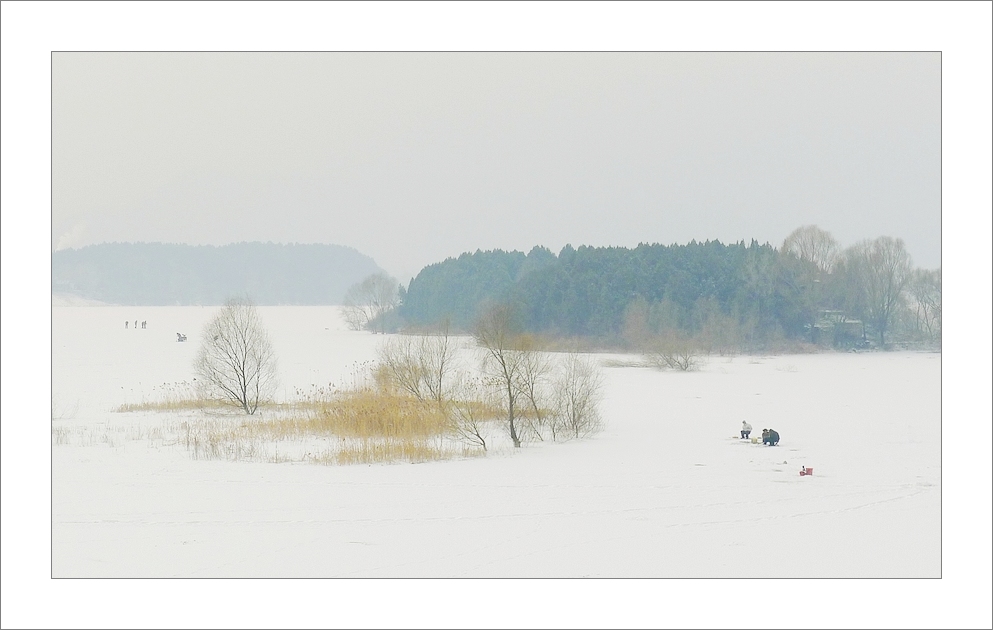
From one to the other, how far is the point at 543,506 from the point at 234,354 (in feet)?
32.8

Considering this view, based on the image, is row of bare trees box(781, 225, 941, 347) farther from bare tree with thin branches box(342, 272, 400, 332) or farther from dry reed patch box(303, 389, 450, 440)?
dry reed patch box(303, 389, 450, 440)

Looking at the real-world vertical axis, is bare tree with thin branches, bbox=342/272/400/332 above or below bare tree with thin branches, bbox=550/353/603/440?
above

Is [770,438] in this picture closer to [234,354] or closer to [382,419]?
[382,419]

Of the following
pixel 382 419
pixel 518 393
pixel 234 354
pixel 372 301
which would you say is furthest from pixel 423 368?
pixel 372 301

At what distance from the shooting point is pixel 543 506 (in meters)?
9.59

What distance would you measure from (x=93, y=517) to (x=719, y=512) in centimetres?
650

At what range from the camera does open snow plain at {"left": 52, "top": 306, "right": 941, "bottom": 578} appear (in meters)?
7.95

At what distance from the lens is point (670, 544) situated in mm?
8312

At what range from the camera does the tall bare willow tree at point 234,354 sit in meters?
17.7

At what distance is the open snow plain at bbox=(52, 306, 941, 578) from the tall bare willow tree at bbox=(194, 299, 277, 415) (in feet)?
5.06

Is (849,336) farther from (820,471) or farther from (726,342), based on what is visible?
(820,471)

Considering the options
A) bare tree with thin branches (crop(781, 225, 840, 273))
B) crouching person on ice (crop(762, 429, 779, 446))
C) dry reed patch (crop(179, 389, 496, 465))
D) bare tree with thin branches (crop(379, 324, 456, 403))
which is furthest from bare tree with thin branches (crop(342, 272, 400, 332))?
crouching person on ice (crop(762, 429, 779, 446))

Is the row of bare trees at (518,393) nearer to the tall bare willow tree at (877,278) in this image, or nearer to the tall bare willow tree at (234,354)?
the tall bare willow tree at (234,354)

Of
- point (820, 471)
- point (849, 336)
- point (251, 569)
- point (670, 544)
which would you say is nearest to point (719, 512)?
point (670, 544)
